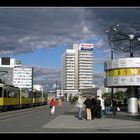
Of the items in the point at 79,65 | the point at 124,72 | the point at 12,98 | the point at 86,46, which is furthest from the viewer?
the point at 79,65

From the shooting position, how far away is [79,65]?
175625 millimetres

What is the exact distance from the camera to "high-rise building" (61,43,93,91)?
173 m

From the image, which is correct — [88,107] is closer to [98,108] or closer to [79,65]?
[98,108]

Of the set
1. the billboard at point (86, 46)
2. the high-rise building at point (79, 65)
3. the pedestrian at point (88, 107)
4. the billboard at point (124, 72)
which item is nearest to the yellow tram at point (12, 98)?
the billboard at point (124, 72)

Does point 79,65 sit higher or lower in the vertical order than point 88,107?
higher

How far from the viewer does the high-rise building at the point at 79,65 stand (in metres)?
173

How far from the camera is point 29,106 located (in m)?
75.2

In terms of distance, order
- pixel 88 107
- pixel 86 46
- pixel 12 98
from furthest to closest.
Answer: pixel 86 46 → pixel 12 98 → pixel 88 107

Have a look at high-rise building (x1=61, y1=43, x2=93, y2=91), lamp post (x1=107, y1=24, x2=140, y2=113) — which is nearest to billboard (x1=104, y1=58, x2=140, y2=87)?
lamp post (x1=107, y1=24, x2=140, y2=113)

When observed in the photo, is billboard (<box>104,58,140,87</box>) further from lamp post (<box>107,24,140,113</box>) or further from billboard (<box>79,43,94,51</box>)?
billboard (<box>79,43,94,51</box>)

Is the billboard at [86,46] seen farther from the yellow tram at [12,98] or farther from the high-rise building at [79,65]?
the yellow tram at [12,98]

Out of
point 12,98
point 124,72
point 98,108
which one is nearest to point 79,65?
point 12,98
